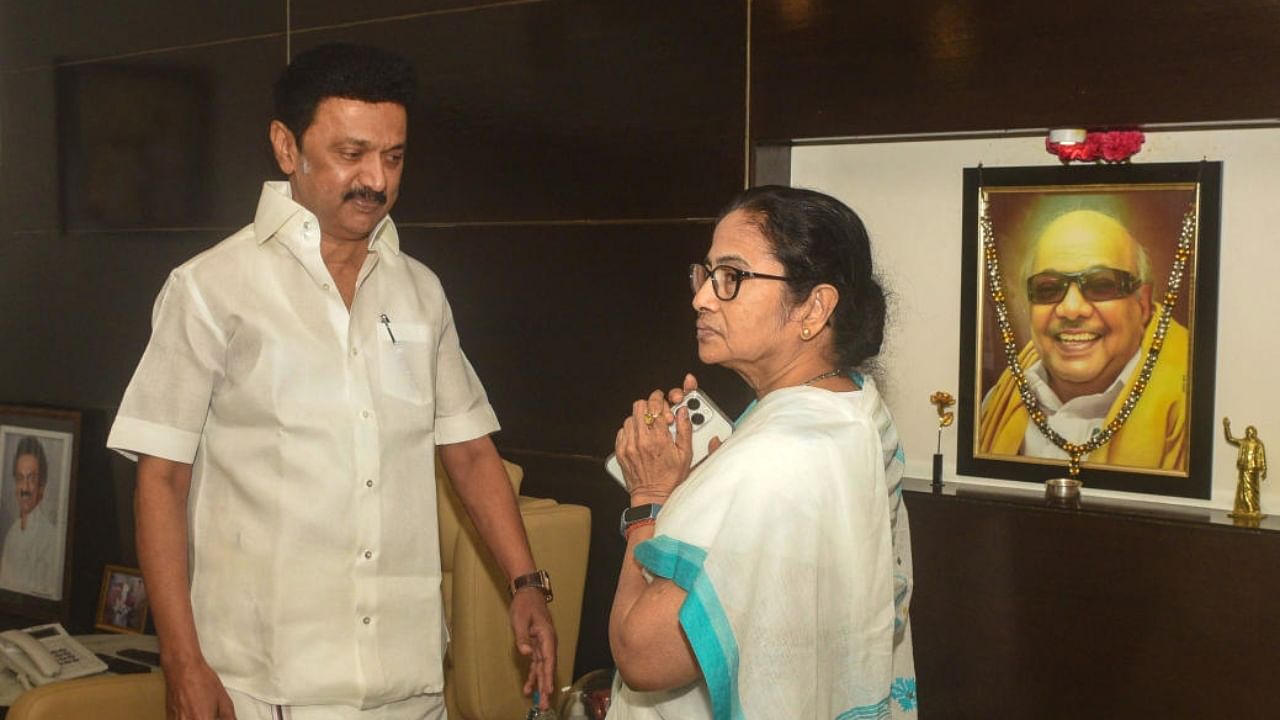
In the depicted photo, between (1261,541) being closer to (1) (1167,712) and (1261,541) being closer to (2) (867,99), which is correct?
(1) (1167,712)

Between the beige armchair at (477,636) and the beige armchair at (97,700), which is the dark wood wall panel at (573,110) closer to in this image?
the beige armchair at (477,636)

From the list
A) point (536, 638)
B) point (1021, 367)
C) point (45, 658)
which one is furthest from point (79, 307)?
point (1021, 367)

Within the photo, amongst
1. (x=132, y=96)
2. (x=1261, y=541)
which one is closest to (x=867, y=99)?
(x=1261, y=541)

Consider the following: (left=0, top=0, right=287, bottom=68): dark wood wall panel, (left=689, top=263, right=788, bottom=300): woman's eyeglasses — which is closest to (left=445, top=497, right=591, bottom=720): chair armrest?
(left=689, top=263, right=788, bottom=300): woman's eyeglasses

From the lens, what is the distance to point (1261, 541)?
261cm

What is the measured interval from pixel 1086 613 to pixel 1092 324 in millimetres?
637

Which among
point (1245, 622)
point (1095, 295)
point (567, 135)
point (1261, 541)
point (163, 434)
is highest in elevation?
point (567, 135)

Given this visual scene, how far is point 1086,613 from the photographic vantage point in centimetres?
279

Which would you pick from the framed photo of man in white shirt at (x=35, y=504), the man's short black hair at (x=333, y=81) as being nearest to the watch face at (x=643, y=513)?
the man's short black hair at (x=333, y=81)

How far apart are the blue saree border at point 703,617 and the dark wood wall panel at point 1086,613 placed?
146 centimetres

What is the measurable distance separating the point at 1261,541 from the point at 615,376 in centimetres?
152

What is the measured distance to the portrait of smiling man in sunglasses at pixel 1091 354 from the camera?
2912 millimetres

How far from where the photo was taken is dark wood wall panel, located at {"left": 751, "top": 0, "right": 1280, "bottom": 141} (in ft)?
8.39

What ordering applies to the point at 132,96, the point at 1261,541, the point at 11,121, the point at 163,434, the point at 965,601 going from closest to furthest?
1. the point at 163,434
2. the point at 1261,541
3. the point at 965,601
4. the point at 132,96
5. the point at 11,121
